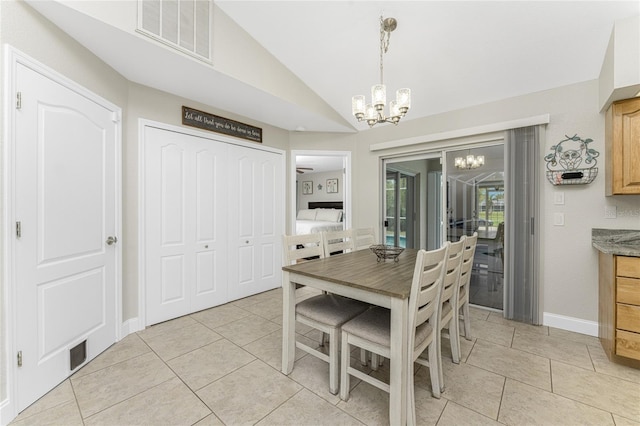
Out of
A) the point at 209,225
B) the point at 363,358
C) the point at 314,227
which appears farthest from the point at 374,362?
the point at 314,227

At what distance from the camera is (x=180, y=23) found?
206cm

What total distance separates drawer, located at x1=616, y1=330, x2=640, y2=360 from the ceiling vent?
12.6 feet

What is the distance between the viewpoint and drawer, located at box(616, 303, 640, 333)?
1.89 meters

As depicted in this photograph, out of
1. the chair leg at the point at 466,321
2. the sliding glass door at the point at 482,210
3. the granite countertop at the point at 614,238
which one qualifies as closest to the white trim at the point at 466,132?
the sliding glass door at the point at 482,210

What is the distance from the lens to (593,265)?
2.50 metres

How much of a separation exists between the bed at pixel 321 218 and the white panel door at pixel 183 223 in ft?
9.05

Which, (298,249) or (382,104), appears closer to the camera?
(382,104)

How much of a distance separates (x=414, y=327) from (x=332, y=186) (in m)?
7.12

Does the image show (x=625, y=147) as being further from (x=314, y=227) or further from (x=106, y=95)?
(x=314, y=227)

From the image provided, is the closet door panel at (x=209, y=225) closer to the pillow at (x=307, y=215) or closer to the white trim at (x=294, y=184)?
the white trim at (x=294, y=184)

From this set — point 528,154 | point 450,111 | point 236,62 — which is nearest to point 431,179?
point 450,111

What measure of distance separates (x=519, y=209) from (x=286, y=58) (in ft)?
9.67

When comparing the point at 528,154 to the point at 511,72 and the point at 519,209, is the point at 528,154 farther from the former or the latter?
the point at 511,72

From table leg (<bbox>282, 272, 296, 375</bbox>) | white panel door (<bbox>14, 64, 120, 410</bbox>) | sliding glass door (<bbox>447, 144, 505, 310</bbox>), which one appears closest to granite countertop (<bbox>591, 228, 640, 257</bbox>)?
sliding glass door (<bbox>447, 144, 505, 310</bbox>)
